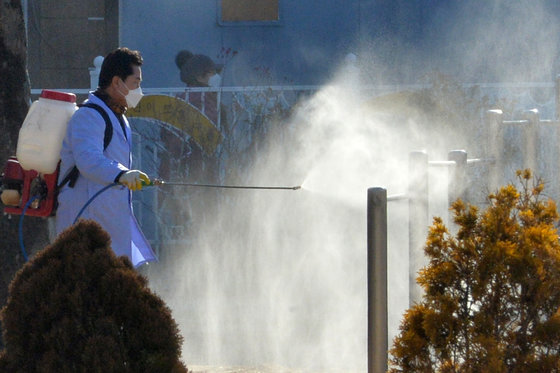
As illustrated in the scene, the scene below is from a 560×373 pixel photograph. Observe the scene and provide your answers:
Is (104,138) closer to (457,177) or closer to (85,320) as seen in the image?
(457,177)

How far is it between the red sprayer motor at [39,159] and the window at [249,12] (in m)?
8.15

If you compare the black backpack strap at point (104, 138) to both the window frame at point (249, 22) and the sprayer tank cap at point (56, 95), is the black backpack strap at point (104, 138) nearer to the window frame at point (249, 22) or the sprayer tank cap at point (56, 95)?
the sprayer tank cap at point (56, 95)

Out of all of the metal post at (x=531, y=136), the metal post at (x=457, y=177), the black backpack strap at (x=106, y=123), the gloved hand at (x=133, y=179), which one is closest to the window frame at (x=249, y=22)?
the metal post at (x=531, y=136)

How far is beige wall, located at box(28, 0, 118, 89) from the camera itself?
13.6 metres

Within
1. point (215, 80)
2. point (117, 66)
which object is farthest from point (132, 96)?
point (215, 80)

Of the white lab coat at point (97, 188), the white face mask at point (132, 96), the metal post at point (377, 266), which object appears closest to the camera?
the metal post at point (377, 266)

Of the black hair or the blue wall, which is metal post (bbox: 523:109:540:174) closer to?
the black hair

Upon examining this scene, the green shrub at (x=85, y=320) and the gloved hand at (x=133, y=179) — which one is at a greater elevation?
the gloved hand at (x=133, y=179)

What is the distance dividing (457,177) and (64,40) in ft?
32.1

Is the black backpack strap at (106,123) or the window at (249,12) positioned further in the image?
the window at (249,12)

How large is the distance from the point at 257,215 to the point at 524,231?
7.53 meters

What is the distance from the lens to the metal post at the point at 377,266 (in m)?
3.72

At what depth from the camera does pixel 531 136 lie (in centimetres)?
621

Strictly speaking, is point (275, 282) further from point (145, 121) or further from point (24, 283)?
point (24, 283)
